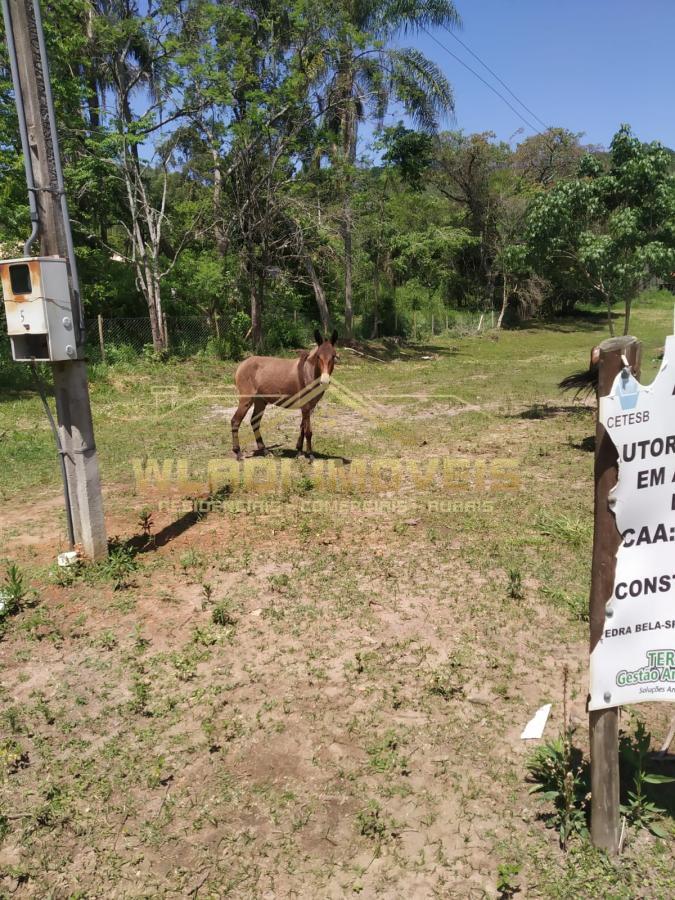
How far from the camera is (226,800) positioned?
3.17m

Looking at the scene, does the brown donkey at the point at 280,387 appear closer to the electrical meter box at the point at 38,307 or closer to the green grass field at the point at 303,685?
the green grass field at the point at 303,685

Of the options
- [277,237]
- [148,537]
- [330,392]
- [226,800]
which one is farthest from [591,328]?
[226,800]

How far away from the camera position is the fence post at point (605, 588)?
2.53 metres

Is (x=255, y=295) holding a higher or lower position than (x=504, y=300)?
higher

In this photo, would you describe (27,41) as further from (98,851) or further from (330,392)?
(330,392)

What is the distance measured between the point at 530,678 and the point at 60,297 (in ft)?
14.9

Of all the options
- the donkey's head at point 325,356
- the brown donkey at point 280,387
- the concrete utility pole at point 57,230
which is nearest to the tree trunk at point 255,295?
the brown donkey at point 280,387

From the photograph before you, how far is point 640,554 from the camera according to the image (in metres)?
2.63

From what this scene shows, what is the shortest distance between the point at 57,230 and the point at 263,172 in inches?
627

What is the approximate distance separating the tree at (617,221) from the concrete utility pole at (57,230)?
30.7ft

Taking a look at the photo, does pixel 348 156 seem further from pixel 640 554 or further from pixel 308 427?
pixel 640 554

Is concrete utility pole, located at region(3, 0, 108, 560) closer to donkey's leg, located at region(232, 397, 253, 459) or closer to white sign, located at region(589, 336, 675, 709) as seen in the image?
donkey's leg, located at region(232, 397, 253, 459)

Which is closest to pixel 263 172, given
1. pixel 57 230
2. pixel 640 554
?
pixel 57 230

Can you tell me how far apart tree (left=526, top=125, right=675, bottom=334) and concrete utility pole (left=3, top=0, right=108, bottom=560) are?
30.7 ft
